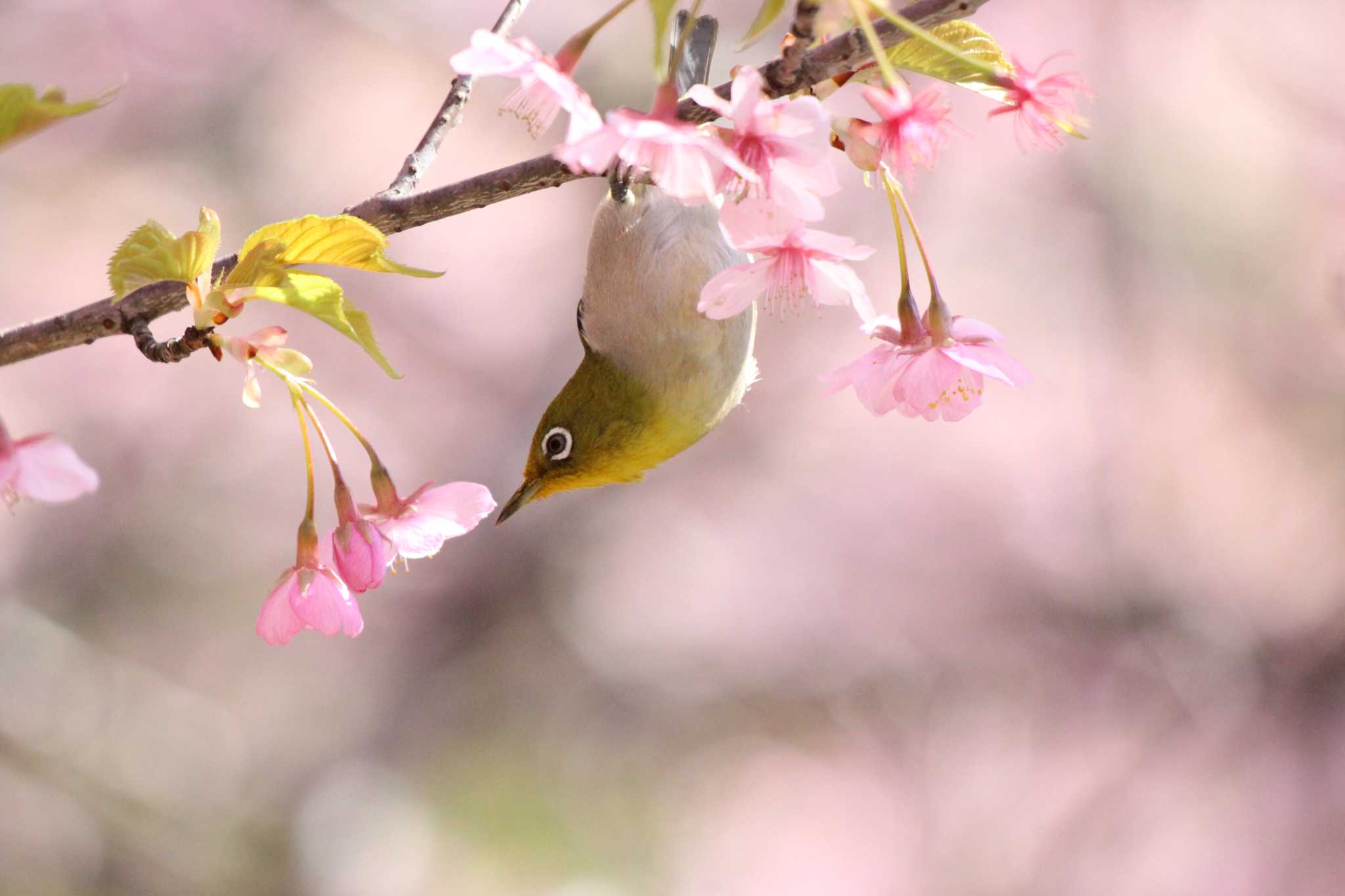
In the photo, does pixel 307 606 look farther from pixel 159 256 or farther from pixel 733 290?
pixel 733 290

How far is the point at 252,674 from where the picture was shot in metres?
3.46

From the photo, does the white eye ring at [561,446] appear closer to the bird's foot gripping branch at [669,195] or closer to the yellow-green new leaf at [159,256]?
the bird's foot gripping branch at [669,195]

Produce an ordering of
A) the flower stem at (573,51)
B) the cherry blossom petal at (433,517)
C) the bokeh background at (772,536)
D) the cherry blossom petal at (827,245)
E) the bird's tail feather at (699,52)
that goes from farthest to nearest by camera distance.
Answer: the bokeh background at (772,536), the bird's tail feather at (699,52), the cherry blossom petal at (433,517), the cherry blossom petal at (827,245), the flower stem at (573,51)

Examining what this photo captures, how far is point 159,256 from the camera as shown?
634mm

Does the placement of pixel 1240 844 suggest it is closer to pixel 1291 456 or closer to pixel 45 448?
pixel 1291 456

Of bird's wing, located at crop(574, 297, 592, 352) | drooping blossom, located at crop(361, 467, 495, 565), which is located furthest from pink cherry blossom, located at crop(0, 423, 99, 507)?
bird's wing, located at crop(574, 297, 592, 352)

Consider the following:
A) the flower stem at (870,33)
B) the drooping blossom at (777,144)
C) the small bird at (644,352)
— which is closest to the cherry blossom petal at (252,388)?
the drooping blossom at (777,144)

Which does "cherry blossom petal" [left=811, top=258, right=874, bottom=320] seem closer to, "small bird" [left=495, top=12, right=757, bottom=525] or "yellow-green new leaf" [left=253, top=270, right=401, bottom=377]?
"yellow-green new leaf" [left=253, top=270, right=401, bottom=377]

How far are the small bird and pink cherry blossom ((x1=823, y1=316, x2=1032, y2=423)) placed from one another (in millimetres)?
496

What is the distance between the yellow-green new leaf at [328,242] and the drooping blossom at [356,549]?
0.22m

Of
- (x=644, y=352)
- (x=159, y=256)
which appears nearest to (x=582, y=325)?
(x=644, y=352)

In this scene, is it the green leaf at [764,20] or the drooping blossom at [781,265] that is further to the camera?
the drooping blossom at [781,265]

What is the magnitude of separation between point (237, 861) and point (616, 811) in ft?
3.90

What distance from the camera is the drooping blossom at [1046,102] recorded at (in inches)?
25.2
